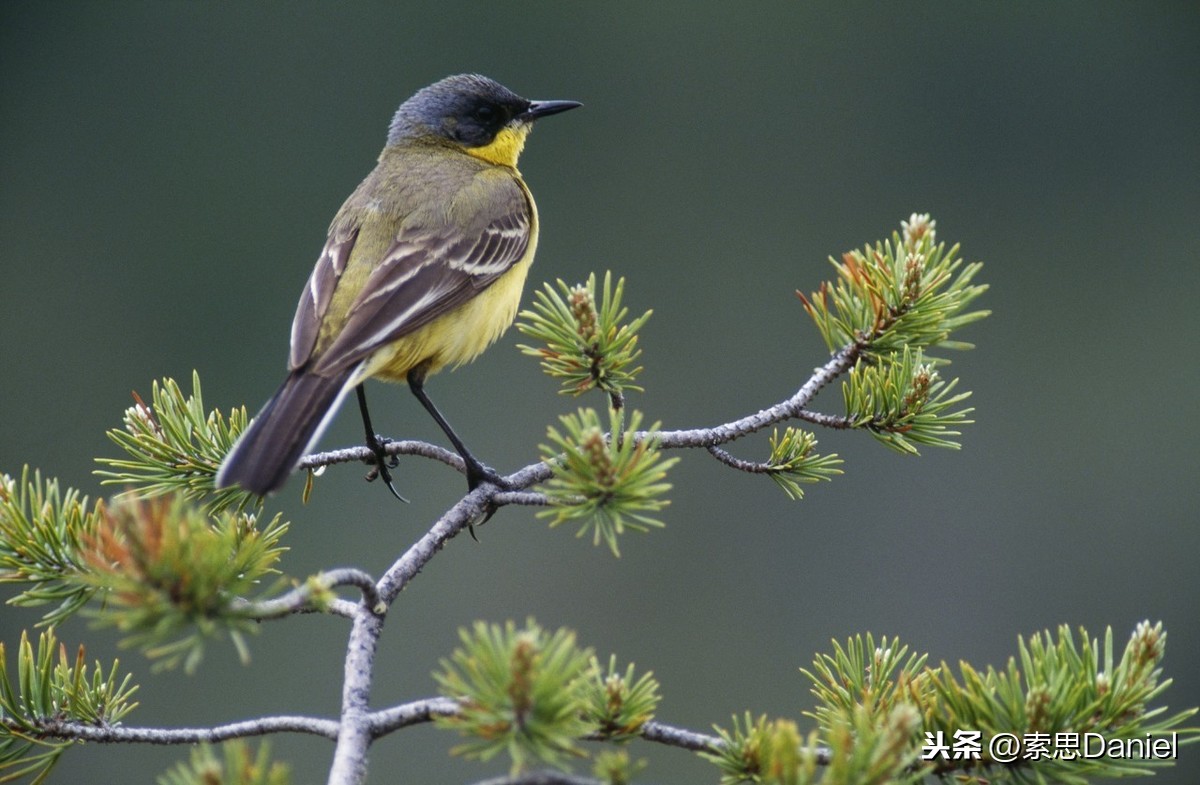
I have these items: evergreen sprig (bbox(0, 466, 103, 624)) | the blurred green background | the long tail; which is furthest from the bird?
the blurred green background

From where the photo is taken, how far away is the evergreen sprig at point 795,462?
3.02 meters

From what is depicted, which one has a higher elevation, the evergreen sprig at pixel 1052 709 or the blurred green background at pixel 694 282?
the blurred green background at pixel 694 282

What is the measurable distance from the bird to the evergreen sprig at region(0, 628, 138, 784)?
0.49 metres

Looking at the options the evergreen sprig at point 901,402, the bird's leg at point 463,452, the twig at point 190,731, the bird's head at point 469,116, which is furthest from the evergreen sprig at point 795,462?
the bird's head at point 469,116

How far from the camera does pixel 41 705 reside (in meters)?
2.46

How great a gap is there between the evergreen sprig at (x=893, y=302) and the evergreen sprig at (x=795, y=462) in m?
0.25

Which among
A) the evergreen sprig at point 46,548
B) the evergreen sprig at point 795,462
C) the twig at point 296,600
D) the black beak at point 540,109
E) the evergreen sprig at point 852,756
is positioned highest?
the black beak at point 540,109

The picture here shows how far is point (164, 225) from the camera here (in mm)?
15805

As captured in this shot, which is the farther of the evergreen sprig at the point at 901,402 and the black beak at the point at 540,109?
the black beak at the point at 540,109

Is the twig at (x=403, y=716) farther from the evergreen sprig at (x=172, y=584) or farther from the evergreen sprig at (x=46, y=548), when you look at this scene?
the evergreen sprig at (x=46, y=548)

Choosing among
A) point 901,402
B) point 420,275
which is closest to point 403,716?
point 901,402

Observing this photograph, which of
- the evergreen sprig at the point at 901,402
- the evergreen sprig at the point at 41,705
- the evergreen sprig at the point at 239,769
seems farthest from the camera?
the evergreen sprig at the point at 901,402

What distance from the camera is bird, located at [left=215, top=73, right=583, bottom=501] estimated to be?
10.9ft

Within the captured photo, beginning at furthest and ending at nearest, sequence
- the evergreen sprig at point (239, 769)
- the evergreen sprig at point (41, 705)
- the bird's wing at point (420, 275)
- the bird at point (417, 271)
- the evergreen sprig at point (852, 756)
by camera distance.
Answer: the bird's wing at point (420, 275) < the bird at point (417, 271) < the evergreen sprig at point (41, 705) < the evergreen sprig at point (852, 756) < the evergreen sprig at point (239, 769)
